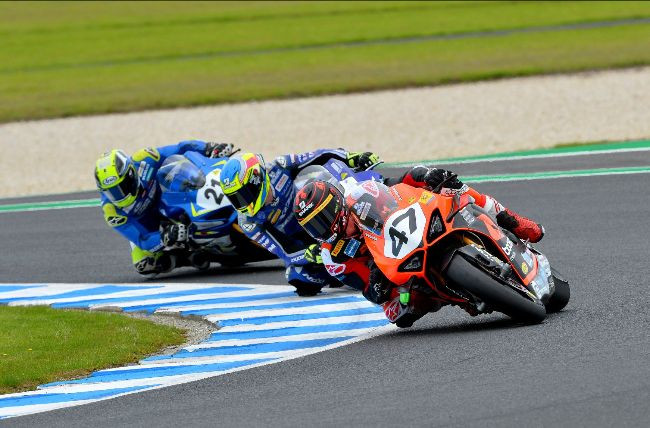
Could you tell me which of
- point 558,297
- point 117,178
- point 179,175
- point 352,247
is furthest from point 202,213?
point 558,297

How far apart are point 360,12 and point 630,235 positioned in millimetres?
35867

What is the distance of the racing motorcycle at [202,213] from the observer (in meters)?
13.9

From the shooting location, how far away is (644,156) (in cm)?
1797

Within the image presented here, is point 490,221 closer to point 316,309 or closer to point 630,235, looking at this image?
point 316,309

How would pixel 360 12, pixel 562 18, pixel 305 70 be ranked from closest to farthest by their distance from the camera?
pixel 305 70, pixel 562 18, pixel 360 12

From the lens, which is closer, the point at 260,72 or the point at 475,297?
the point at 475,297

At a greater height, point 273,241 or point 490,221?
point 490,221

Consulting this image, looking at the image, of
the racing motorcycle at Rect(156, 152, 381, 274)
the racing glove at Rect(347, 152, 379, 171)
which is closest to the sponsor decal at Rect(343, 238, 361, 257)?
the racing glove at Rect(347, 152, 379, 171)

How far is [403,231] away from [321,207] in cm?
67

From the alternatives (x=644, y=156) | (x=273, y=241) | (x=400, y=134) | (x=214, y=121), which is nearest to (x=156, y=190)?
(x=273, y=241)

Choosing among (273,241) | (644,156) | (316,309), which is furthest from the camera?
(644,156)

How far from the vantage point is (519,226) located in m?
9.52

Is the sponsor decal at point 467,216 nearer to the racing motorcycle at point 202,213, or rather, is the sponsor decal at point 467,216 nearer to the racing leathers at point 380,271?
the racing leathers at point 380,271

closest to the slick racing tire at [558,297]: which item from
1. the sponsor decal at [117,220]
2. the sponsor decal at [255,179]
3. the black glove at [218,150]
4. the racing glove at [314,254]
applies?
the racing glove at [314,254]
